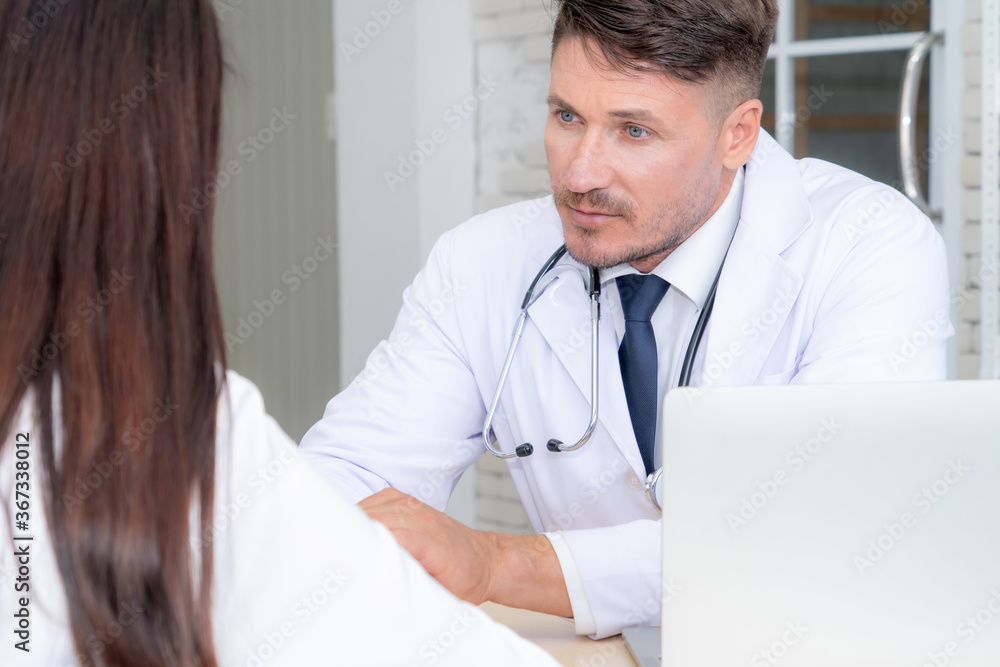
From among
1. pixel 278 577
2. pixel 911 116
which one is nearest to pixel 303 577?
pixel 278 577

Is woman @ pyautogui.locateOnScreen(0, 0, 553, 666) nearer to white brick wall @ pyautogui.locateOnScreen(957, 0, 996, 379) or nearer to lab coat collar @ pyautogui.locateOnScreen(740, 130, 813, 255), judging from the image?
lab coat collar @ pyautogui.locateOnScreen(740, 130, 813, 255)

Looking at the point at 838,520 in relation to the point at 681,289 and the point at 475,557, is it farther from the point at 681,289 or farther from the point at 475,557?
the point at 681,289

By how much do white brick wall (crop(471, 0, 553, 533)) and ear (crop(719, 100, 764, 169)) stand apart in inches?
41.4

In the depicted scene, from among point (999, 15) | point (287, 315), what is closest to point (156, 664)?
point (999, 15)

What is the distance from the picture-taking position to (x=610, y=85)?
1276mm

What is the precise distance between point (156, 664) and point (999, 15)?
188 centimetres

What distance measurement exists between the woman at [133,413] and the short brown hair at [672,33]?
72 cm

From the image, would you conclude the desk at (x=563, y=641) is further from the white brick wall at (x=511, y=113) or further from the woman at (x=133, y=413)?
the white brick wall at (x=511, y=113)

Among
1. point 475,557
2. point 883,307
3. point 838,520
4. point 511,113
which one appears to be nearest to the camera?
point 838,520

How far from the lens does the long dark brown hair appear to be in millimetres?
607

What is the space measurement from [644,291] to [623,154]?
0.18 metres

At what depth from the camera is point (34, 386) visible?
24.5 inches

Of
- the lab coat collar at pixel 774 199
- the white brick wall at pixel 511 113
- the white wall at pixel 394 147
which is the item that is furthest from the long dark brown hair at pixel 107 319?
the white wall at pixel 394 147

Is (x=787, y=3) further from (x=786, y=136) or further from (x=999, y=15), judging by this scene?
(x=999, y=15)
